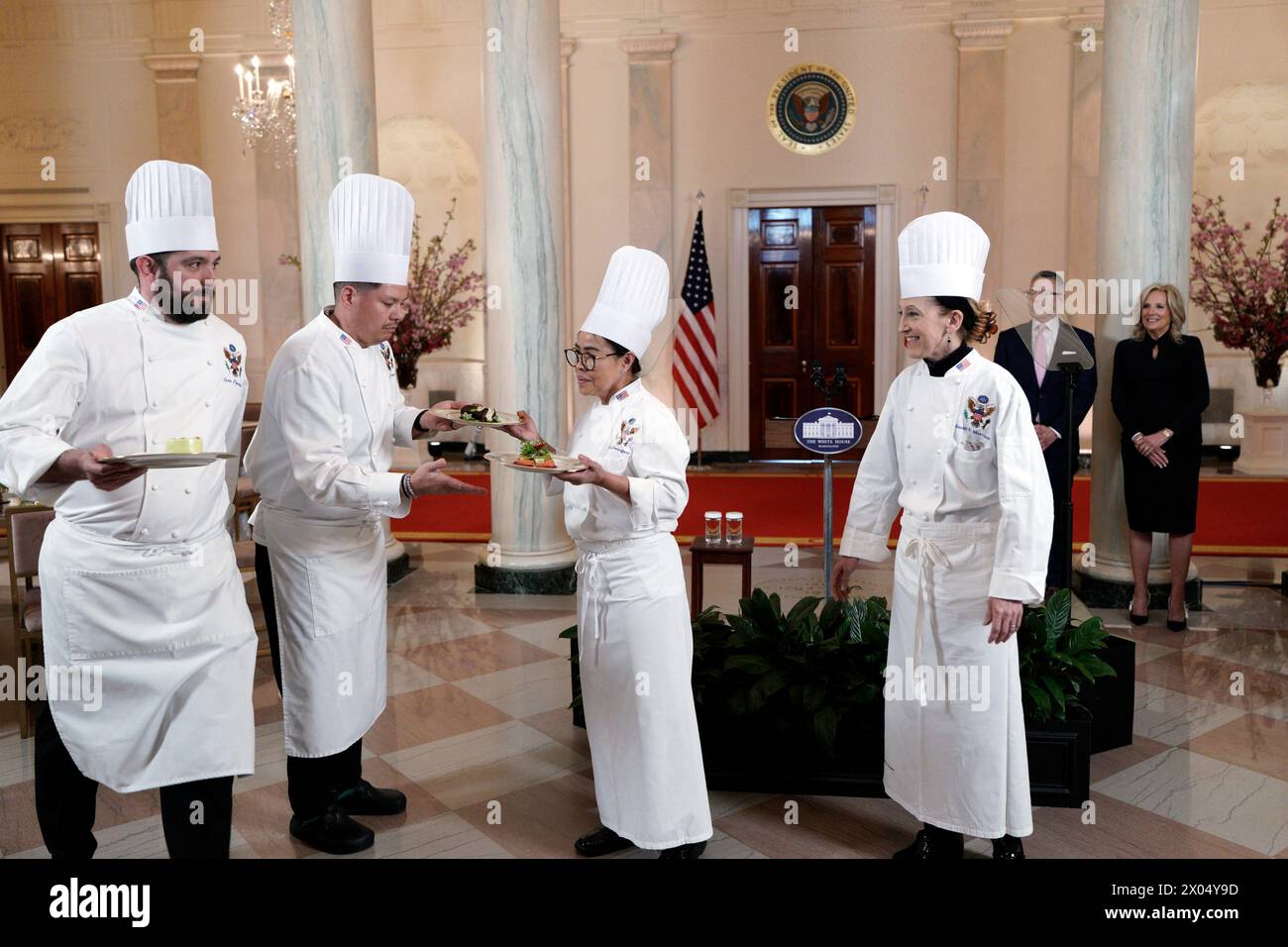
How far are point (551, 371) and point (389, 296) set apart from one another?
3.39 metres

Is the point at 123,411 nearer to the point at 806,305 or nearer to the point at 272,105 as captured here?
the point at 272,105

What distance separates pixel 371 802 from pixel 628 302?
75.7 inches

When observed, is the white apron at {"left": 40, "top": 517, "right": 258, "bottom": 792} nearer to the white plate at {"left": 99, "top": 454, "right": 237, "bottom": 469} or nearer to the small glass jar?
the white plate at {"left": 99, "top": 454, "right": 237, "bottom": 469}

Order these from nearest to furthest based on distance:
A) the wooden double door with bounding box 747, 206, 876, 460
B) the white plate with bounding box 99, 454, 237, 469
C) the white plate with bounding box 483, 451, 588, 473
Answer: the white plate with bounding box 99, 454, 237, 469 → the white plate with bounding box 483, 451, 588, 473 → the wooden double door with bounding box 747, 206, 876, 460

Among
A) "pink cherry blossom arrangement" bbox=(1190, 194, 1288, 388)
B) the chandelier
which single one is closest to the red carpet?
"pink cherry blossom arrangement" bbox=(1190, 194, 1288, 388)

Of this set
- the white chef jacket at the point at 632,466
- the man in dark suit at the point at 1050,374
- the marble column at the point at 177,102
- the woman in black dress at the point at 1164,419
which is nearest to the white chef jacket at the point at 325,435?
the white chef jacket at the point at 632,466

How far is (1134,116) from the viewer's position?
240 inches

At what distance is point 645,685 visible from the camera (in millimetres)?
3168

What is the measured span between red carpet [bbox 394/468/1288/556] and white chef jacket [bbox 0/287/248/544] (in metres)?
5.59

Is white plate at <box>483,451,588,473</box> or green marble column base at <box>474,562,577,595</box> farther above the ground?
white plate at <box>483,451,588,473</box>

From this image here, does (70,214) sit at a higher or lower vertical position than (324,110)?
higher

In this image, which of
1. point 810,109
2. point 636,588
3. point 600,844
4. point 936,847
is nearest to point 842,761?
point 936,847

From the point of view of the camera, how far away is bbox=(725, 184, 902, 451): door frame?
11.1 m

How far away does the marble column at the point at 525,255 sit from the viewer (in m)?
6.51
